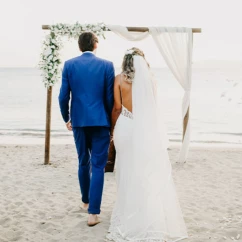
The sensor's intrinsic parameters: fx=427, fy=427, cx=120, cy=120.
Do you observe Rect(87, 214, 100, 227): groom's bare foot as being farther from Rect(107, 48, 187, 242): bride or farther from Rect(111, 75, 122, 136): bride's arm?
Rect(111, 75, 122, 136): bride's arm

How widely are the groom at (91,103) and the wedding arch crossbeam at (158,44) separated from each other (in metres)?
2.90

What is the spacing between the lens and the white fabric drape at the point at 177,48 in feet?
23.4

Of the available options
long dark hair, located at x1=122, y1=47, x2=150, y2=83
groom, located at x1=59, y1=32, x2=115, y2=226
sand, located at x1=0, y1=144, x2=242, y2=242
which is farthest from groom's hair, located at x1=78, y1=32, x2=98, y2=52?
sand, located at x1=0, y1=144, x2=242, y2=242

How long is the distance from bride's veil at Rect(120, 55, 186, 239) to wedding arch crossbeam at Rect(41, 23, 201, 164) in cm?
318

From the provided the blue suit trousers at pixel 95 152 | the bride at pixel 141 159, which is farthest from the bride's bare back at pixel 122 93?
the blue suit trousers at pixel 95 152

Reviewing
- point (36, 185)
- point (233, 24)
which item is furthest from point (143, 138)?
point (233, 24)

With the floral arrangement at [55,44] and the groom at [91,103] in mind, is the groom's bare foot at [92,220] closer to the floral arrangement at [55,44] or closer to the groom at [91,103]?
the groom at [91,103]

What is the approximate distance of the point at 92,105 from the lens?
13.0ft

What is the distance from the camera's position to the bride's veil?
3.80 meters

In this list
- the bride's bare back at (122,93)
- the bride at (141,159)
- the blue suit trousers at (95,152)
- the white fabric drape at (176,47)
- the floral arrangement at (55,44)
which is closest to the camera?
the bride at (141,159)

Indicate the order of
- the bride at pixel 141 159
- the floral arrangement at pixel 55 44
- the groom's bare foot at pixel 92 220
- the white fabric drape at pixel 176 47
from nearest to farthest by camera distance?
the bride at pixel 141 159, the groom's bare foot at pixel 92 220, the floral arrangement at pixel 55 44, the white fabric drape at pixel 176 47

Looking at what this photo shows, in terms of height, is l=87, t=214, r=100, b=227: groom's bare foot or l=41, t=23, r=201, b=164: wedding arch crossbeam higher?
l=41, t=23, r=201, b=164: wedding arch crossbeam

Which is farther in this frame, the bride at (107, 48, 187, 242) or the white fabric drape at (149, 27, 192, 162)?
the white fabric drape at (149, 27, 192, 162)

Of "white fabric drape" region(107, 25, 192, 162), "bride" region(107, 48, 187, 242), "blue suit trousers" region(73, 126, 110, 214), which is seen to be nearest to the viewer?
"bride" region(107, 48, 187, 242)
